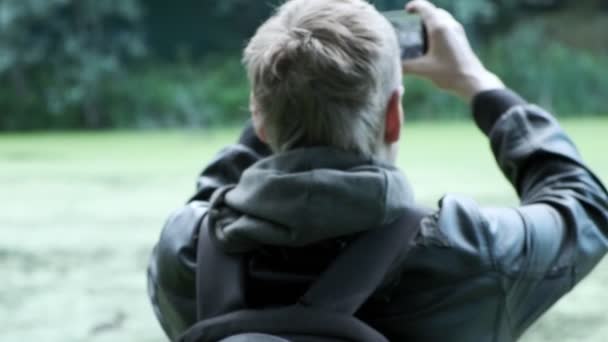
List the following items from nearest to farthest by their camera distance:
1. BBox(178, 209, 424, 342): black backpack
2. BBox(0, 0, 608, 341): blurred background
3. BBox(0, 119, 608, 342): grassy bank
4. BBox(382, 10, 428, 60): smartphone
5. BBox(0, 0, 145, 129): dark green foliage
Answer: BBox(178, 209, 424, 342): black backpack
BBox(382, 10, 428, 60): smartphone
BBox(0, 119, 608, 342): grassy bank
BBox(0, 0, 608, 341): blurred background
BBox(0, 0, 145, 129): dark green foliage

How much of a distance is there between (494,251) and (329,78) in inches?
7.0

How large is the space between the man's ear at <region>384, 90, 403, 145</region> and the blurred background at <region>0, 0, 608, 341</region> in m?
0.18

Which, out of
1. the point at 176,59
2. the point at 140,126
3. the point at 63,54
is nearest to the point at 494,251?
the point at 140,126

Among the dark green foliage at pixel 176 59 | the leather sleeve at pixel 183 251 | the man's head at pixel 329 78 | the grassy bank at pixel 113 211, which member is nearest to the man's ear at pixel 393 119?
the man's head at pixel 329 78

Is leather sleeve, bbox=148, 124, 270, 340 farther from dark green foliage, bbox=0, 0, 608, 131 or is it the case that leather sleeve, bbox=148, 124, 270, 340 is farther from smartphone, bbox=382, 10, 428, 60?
dark green foliage, bbox=0, 0, 608, 131

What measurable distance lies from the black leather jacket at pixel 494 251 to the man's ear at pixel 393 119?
0.20 feet

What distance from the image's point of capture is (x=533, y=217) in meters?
0.80

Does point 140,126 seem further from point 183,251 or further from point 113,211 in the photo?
point 183,251

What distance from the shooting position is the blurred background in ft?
6.52

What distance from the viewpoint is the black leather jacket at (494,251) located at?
77 centimetres

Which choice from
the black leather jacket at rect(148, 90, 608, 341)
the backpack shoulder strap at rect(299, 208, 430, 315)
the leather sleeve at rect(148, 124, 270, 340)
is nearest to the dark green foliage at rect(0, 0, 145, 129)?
the leather sleeve at rect(148, 124, 270, 340)

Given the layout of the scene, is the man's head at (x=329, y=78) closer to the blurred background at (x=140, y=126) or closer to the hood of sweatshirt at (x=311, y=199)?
the hood of sweatshirt at (x=311, y=199)

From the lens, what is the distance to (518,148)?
0.87 m

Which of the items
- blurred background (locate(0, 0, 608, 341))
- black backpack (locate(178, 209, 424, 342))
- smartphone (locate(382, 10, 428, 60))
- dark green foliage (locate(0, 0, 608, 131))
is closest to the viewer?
black backpack (locate(178, 209, 424, 342))
